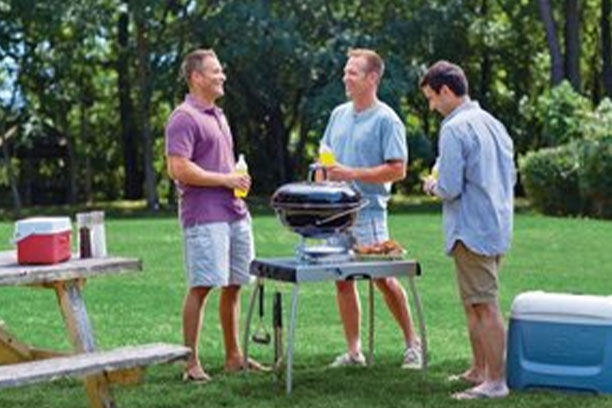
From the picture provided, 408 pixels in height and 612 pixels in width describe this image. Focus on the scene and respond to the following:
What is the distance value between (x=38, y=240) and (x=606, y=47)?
33037mm

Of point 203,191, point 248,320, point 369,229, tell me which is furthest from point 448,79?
point 248,320

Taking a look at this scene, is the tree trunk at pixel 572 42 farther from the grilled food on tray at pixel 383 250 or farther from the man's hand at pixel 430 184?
the man's hand at pixel 430 184

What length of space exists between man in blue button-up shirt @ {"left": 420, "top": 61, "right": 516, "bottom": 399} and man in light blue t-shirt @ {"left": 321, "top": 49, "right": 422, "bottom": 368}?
0.59 meters

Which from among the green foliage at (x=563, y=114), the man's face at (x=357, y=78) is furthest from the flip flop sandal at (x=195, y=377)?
the green foliage at (x=563, y=114)

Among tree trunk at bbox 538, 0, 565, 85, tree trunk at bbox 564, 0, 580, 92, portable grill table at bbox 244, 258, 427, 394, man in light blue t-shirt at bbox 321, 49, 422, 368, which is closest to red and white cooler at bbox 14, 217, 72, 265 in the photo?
portable grill table at bbox 244, 258, 427, 394

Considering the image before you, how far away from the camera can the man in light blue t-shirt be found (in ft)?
21.7

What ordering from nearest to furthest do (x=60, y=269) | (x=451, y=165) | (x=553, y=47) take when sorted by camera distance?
1. (x=60, y=269)
2. (x=451, y=165)
3. (x=553, y=47)

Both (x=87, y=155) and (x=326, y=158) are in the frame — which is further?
(x=87, y=155)

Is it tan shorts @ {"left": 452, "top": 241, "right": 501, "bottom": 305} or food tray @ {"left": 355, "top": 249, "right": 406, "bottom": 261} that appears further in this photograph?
food tray @ {"left": 355, "top": 249, "right": 406, "bottom": 261}

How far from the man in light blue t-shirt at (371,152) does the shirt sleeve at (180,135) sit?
2.45 feet

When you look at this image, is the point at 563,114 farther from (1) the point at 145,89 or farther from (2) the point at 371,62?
(2) the point at 371,62

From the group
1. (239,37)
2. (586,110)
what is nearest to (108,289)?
(586,110)

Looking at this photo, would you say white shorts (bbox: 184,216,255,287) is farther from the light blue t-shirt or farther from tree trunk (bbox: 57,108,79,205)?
tree trunk (bbox: 57,108,79,205)

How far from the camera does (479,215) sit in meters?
5.98
